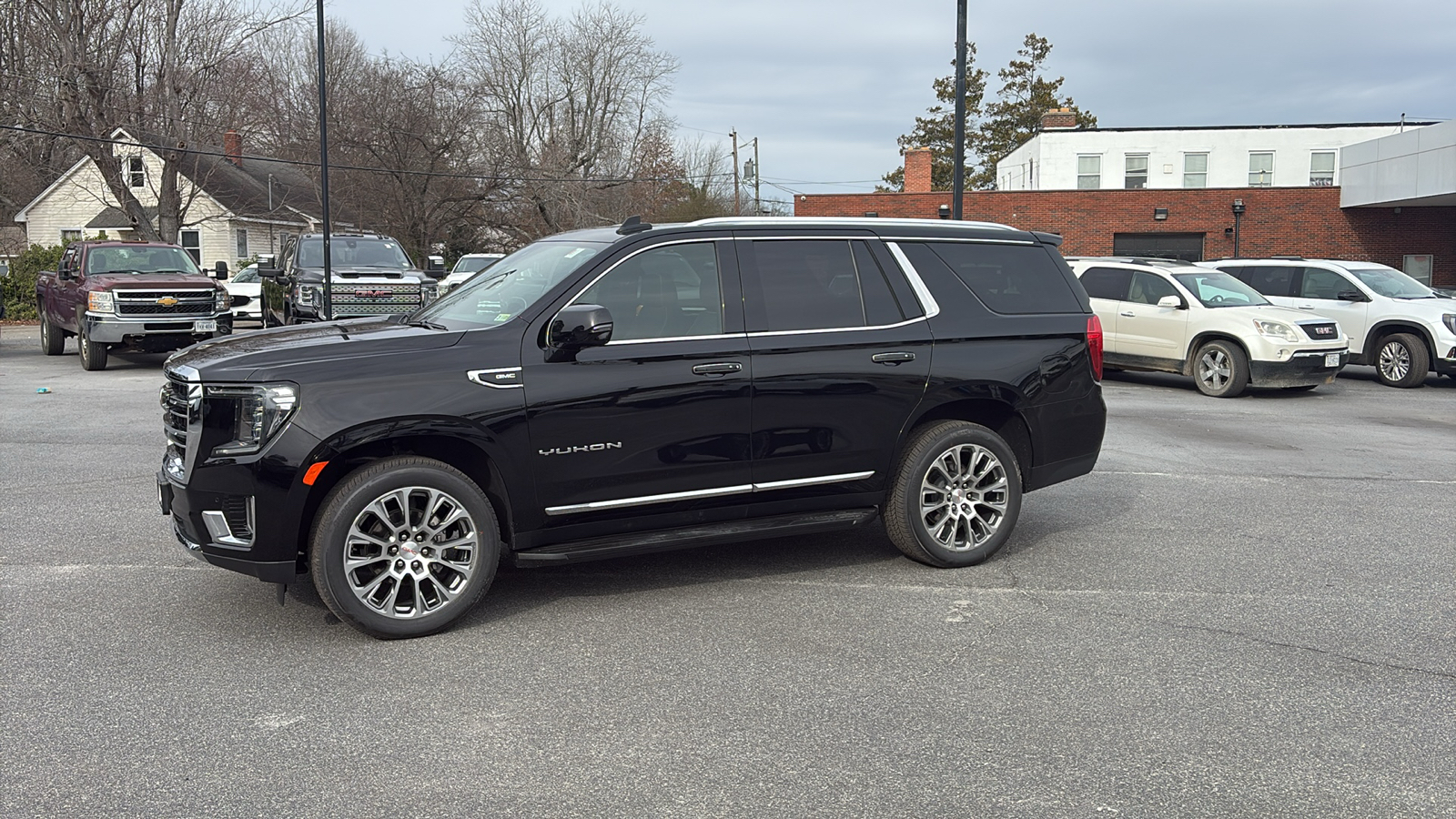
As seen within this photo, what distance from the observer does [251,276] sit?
98.5ft

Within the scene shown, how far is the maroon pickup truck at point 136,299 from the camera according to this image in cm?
1702

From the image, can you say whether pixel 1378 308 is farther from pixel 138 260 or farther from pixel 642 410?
pixel 138 260

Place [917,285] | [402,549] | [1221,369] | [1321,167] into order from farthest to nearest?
[1321,167]
[1221,369]
[917,285]
[402,549]

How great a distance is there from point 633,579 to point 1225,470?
5.73m

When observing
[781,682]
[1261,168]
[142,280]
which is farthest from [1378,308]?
[1261,168]

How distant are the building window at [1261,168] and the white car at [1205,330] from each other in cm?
2650

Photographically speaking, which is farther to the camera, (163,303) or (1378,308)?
(163,303)

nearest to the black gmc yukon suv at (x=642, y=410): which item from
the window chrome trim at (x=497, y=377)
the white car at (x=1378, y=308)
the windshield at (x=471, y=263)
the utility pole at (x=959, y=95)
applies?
the window chrome trim at (x=497, y=377)

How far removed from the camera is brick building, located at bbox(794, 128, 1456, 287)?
35312 millimetres

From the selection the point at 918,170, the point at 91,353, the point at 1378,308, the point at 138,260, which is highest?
the point at 918,170

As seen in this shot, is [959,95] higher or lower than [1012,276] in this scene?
higher

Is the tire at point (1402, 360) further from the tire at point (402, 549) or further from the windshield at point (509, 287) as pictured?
the tire at point (402, 549)

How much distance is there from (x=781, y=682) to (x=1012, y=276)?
3075 mm

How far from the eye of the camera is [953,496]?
6.30 metres
